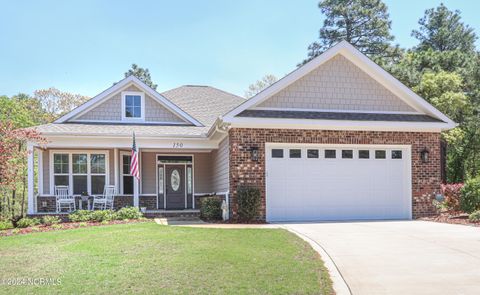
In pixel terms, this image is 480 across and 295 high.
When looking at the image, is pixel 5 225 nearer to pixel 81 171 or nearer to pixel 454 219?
pixel 81 171

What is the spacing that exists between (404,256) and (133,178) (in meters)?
12.6

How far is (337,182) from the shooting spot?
15266 millimetres

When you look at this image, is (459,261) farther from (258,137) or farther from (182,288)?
(258,137)

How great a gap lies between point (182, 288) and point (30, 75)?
29.4 m

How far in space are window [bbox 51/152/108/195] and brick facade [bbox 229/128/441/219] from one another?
22.0 ft

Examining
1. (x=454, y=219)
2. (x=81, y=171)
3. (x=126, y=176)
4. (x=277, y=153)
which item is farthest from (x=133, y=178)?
(x=454, y=219)

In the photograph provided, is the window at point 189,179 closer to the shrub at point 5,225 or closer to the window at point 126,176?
the window at point 126,176

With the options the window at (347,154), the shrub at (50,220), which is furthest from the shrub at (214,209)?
the shrub at (50,220)

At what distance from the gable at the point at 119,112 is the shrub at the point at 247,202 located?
655 centimetres

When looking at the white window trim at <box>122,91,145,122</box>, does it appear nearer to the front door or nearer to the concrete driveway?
the front door

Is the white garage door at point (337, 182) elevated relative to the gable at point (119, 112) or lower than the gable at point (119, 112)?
lower

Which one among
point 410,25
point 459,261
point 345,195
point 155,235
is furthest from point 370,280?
point 410,25

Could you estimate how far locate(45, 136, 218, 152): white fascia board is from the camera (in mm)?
17141

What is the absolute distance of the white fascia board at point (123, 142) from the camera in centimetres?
1714
